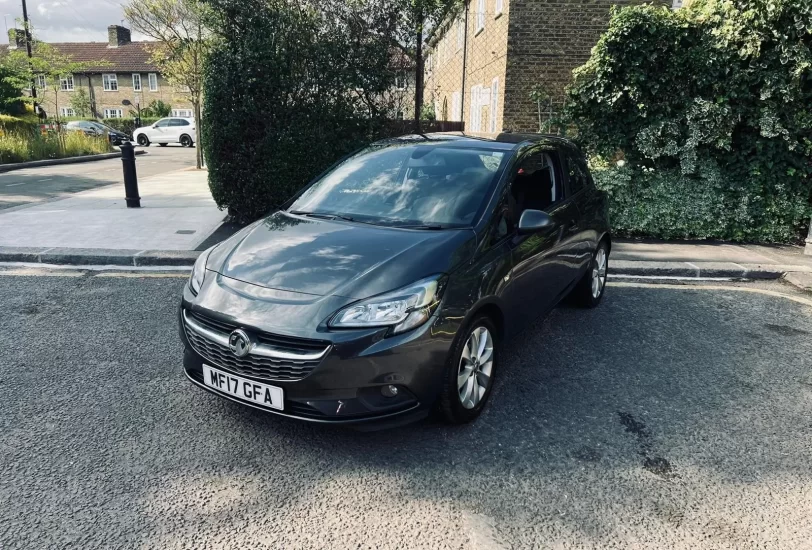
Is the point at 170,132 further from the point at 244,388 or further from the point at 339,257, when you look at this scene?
the point at 244,388

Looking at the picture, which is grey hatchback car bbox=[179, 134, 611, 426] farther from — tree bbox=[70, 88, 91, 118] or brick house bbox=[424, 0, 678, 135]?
tree bbox=[70, 88, 91, 118]

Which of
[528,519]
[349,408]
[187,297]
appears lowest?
[528,519]

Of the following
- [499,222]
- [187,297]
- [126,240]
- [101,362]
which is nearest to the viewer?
[187,297]

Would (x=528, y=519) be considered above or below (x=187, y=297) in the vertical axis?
below

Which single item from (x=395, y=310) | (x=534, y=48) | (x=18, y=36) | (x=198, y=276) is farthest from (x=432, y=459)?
(x=18, y=36)

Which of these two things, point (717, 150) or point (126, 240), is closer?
point (126, 240)

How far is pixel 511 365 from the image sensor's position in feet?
14.0

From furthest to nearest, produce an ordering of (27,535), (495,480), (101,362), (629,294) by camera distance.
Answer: (629,294), (101,362), (495,480), (27,535)

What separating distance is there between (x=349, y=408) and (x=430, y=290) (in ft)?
2.35

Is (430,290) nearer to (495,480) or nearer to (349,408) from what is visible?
(349,408)

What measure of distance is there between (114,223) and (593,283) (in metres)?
6.92

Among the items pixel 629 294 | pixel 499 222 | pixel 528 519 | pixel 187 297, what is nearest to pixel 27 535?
pixel 187 297

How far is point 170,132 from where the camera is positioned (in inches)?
1435

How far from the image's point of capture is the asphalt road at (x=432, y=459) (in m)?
2.57
